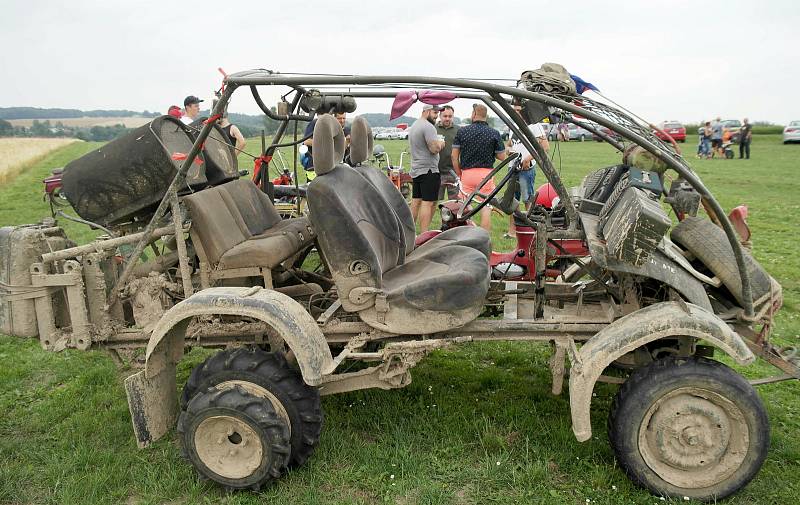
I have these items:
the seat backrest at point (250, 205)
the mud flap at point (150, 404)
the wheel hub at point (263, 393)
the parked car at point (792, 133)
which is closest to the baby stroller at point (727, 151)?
the parked car at point (792, 133)

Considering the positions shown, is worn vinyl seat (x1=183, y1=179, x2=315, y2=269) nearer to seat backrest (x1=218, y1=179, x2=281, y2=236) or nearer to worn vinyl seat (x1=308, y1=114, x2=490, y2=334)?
seat backrest (x1=218, y1=179, x2=281, y2=236)

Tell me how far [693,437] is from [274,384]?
2.09m

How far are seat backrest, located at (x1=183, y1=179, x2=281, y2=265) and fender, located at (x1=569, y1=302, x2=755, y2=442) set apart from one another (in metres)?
2.21

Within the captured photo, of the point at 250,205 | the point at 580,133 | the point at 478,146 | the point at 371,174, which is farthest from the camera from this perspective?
the point at 478,146

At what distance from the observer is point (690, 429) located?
10.1 ft

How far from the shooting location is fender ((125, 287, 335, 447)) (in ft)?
10.3

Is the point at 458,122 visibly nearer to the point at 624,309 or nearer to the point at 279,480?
the point at 624,309

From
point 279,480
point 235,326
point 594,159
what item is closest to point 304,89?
point 235,326

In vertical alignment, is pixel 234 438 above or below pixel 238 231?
below

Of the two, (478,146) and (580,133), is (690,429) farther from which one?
(478,146)

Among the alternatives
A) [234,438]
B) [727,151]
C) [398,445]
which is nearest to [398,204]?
[398,445]

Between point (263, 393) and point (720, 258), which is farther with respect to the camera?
point (720, 258)

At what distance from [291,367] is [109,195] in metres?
1.68

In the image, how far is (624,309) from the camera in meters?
3.59
